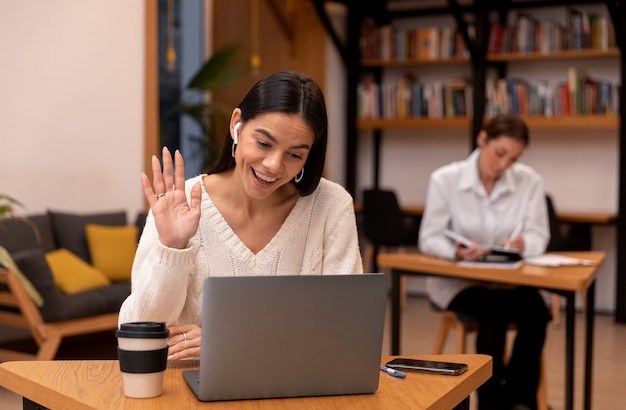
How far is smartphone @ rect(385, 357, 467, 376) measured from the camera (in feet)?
6.36

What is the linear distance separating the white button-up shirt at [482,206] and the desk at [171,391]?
2.24m

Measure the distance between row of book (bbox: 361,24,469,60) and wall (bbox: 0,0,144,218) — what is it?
85.3 inches

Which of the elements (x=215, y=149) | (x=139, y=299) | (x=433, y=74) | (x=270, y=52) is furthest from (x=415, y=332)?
(x=139, y=299)

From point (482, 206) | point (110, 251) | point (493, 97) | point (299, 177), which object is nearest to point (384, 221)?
point (493, 97)

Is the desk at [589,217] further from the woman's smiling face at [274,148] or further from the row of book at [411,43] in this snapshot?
the woman's smiling face at [274,148]

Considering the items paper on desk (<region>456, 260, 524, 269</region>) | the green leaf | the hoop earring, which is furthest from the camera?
the green leaf

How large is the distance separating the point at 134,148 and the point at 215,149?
62 cm

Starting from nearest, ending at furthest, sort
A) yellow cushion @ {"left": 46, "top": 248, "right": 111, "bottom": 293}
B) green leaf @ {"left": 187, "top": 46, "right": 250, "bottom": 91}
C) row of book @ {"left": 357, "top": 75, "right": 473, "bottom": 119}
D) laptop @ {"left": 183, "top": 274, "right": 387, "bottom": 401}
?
1. laptop @ {"left": 183, "top": 274, "right": 387, "bottom": 401}
2. yellow cushion @ {"left": 46, "top": 248, "right": 111, "bottom": 293}
3. green leaf @ {"left": 187, "top": 46, "right": 250, "bottom": 91}
4. row of book @ {"left": 357, "top": 75, "right": 473, "bottom": 119}

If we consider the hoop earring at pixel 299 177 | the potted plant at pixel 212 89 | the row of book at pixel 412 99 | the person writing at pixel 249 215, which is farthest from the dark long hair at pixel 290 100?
the row of book at pixel 412 99

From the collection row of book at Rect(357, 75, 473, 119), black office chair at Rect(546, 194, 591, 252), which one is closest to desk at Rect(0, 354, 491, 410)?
black office chair at Rect(546, 194, 591, 252)

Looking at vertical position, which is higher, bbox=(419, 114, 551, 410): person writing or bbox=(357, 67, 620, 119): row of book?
bbox=(357, 67, 620, 119): row of book

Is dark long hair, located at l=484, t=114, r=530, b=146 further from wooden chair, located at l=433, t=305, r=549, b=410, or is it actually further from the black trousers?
wooden chair, located at l=433, t=305, r=549, b=410

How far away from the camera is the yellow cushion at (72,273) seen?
16.6 ft

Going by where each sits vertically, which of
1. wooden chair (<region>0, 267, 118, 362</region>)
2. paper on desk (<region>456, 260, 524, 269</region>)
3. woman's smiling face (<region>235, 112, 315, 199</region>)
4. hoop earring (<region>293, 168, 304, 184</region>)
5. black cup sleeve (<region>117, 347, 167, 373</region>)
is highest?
woman's smiling face (<region>235, 112, 315, 199</region>)
